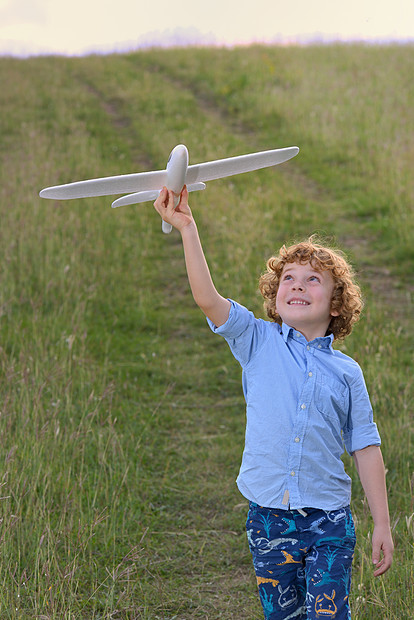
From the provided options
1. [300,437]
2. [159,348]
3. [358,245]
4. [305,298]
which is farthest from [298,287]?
[358,245]

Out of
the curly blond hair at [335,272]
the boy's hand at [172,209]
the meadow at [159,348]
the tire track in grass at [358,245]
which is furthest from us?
the tire track in grass at [358,245]

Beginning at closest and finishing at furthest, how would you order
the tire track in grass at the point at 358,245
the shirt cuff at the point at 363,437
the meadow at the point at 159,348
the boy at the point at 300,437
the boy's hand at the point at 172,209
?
the boy's hand at the point at 172,209, the boy at the point at 300,437, the shirt cuff at the point at 363,437, the meadow at the point at 159,348, the tire track in grass at the point at 358,245

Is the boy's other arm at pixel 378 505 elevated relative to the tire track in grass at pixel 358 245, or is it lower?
lower

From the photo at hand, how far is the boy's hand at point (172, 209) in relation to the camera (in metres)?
2.02

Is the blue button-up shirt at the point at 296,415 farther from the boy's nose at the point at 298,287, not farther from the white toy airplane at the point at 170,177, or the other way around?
the white toy airplane at the point at 170,177

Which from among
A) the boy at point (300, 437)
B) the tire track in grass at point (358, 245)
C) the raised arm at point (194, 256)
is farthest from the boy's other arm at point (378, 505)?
the tire track in grass at point (358, 245)

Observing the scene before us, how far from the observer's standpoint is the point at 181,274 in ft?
24.2

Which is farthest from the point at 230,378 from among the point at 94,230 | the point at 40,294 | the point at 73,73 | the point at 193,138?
the point at 73,73

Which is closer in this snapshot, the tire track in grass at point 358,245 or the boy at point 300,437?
the boy at point 300,437

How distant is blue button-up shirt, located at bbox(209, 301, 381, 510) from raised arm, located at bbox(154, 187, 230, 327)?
0.05 metres

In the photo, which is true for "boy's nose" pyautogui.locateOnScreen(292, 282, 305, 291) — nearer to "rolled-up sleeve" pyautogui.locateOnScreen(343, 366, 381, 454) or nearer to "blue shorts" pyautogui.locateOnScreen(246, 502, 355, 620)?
"rolled-up sleeve" pyautogui.locateOnScreen(343, 366, 381, 454)

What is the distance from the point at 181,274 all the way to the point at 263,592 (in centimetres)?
535

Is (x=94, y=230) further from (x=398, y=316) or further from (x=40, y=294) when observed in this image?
(x=398, y=316)

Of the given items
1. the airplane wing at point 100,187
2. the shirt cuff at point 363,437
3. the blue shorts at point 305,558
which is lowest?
the blue shorts at point 305,558
